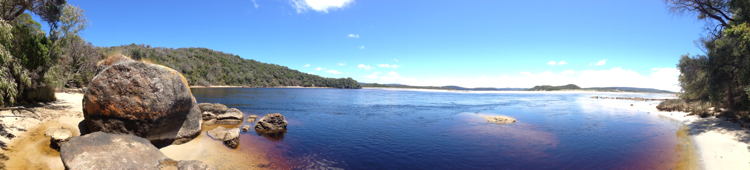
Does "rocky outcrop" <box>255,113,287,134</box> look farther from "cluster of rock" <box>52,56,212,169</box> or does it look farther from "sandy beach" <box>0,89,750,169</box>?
"cluster of rock" <box>52,56,212,169</box>

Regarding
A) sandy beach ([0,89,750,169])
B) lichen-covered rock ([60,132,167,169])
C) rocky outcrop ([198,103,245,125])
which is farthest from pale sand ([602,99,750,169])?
rocky outcrop ([198,103,245,125])

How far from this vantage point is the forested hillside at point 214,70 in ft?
317

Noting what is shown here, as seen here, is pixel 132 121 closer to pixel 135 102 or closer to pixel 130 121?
pixel 130 121

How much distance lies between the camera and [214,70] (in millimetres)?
112438

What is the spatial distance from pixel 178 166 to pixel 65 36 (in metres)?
14.8

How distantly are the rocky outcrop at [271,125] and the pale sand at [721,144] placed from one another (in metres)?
17.9

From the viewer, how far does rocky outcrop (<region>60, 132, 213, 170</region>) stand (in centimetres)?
616

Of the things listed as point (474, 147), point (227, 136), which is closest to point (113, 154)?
point (227, 136)

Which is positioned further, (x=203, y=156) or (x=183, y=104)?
(x=183, y=104)

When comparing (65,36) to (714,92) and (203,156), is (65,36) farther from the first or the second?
(714,92)

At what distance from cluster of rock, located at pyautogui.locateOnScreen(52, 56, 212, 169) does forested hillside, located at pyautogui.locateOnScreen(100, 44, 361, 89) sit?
8964 centimetres

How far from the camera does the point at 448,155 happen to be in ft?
35.9

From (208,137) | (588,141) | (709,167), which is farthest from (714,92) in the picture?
(208,137)

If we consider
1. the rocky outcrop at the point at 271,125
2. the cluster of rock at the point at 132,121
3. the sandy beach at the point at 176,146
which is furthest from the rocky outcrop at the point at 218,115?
the cluster of rock at the point at 132,121
